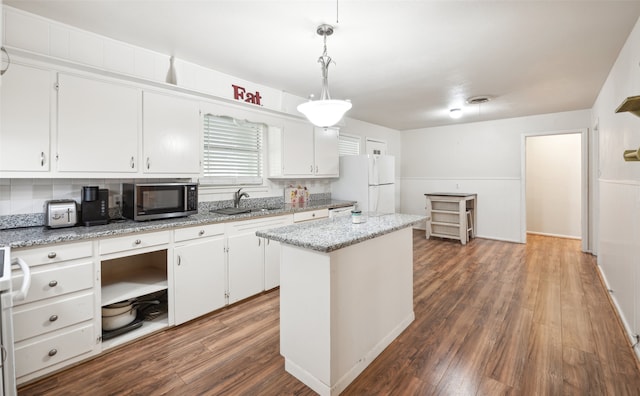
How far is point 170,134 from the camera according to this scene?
8.65 ft

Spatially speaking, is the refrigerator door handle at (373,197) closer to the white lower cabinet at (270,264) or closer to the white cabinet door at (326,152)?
the white cabinet door at (326,152)

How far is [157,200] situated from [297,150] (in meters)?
1.90

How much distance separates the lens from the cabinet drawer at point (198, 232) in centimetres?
243

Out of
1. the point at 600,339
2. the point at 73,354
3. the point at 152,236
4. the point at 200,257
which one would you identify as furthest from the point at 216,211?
the point at 600,339

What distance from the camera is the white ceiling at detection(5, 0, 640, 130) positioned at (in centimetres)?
199

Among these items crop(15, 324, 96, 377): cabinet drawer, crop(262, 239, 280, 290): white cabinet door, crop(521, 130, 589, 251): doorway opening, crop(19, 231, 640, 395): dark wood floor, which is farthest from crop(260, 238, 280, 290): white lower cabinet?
crop(521, 130, 589, 251): doorway opening

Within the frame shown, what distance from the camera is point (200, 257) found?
256cm

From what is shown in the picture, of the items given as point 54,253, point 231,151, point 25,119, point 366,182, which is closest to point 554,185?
point 366,182

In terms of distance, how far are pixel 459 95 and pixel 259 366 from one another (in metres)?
4.06

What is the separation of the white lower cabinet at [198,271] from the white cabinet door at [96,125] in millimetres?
776

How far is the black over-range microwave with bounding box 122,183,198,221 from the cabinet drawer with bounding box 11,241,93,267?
17.7 inches

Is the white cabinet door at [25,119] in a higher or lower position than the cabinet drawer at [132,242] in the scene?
higher

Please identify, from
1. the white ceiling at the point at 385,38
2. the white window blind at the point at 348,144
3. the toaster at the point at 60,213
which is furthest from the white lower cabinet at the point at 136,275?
the white window blind at the point at 348,144

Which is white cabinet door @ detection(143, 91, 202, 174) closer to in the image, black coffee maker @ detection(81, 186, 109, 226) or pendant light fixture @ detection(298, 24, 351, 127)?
black coffee maker @ detection(81, 186, 109, 226)
